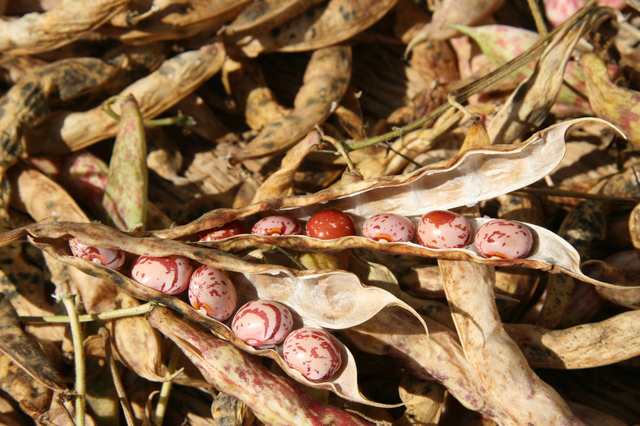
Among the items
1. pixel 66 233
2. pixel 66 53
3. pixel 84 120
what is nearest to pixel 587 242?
pixel 66 233

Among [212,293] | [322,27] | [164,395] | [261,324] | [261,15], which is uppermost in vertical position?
[261,15]

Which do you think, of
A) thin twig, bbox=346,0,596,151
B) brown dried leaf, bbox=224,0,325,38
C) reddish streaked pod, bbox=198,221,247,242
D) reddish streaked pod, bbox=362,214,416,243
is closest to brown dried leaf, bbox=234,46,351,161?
brown dried leaf, bbox=224,0,325,38

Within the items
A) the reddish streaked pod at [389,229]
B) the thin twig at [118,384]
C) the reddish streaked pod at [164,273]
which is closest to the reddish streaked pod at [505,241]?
the reddish streaked pod at [389,229]

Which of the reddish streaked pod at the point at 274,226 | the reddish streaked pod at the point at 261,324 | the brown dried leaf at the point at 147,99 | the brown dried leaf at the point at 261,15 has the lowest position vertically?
the reddish streaked pod at the point at 261,324

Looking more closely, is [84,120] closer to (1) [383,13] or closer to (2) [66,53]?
(2) [66,53]

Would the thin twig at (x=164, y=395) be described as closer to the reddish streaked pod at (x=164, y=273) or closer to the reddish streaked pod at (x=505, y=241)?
the reddish streaked pod at (x=164, y=273)

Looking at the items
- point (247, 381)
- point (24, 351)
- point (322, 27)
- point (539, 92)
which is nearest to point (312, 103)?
point (322, 27)

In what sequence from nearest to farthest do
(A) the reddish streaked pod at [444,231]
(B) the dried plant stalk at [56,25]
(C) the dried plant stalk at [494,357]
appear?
(C) the dried plant stalk at [494,357], (A) the reddish streaked pod at [444,231], (B) the dried plant stalk at [56,25]

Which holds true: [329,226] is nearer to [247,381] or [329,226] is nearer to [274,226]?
[274,226]
